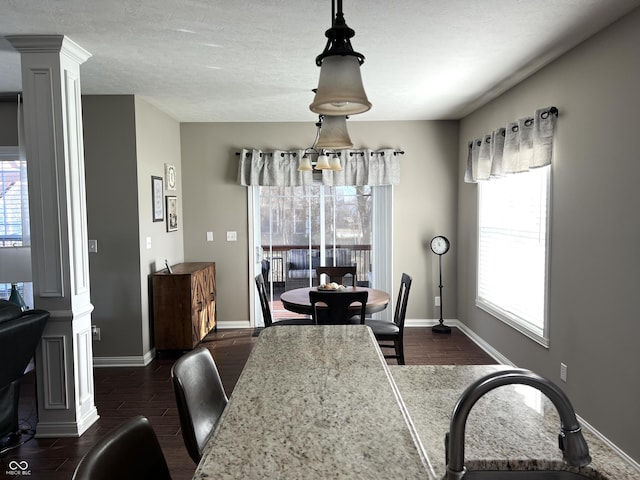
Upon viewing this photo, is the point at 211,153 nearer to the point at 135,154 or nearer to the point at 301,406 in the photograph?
the point at 135,154

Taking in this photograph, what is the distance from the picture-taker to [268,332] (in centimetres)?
197

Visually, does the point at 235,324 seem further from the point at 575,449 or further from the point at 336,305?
the point at 575,449

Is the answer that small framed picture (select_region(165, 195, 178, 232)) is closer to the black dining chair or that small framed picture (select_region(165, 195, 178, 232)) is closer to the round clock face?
the black dining chair

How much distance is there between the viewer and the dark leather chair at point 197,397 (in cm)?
150

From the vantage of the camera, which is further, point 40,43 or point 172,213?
point 172,213

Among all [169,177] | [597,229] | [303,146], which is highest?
[303,146]

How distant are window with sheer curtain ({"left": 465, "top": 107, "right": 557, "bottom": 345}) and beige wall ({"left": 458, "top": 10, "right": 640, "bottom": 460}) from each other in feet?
0.47

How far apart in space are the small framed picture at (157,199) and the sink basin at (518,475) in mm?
4178

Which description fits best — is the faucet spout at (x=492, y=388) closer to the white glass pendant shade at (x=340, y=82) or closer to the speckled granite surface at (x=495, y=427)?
the speckled granite surface at (x=495, y=427)

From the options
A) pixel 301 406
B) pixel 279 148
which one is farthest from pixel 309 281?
pixel 301 406

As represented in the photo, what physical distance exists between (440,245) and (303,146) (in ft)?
6.82

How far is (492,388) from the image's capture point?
0.86 m

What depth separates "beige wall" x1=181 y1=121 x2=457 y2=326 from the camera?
559 cm

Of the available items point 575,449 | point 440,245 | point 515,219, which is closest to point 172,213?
point 440,245
